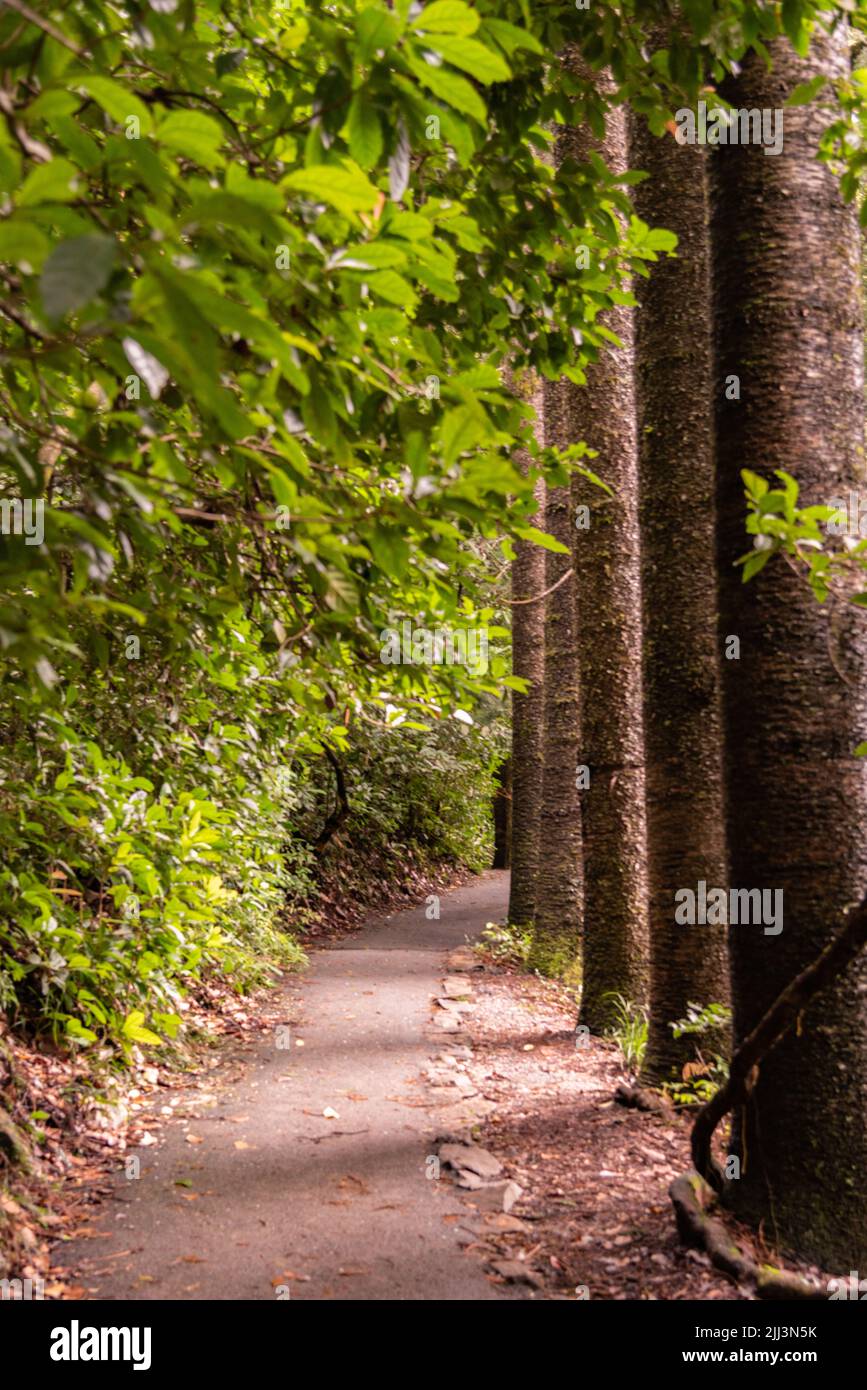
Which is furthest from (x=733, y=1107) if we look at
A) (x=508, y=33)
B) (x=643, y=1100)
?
(x=508, y=33)

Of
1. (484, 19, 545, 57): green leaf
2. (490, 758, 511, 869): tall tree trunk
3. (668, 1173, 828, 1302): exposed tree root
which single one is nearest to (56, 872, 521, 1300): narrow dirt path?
(668, 1173, 828, 1302): exposed tree root

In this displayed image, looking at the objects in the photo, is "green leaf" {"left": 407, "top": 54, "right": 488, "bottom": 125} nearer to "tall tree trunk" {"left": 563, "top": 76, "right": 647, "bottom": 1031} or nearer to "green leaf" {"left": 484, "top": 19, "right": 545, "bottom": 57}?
"green leaf" {"left": 484, "top": 19, "right": 545, "bottom": 57}

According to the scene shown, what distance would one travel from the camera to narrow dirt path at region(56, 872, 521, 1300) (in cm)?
350

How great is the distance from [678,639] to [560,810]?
197 inches

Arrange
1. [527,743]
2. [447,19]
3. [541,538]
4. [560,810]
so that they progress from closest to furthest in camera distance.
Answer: [447,19] → [541,538] → [560,810] → [527,743]

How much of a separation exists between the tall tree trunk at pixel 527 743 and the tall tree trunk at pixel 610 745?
4190 millimetres

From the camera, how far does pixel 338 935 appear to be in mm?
13188

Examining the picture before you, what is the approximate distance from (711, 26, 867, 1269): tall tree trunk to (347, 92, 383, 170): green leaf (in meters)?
2.40

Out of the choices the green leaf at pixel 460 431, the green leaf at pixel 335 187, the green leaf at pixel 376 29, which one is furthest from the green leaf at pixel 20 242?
the green leaf at pixel 376 29

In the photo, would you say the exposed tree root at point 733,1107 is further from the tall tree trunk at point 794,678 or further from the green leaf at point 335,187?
the green leaf at point 335,187

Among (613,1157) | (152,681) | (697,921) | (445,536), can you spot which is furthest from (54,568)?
(697,921)

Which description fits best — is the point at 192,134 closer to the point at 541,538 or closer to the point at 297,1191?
the point at 541,538

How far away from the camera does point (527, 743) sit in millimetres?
12297

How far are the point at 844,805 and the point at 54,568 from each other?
9.41 ft
